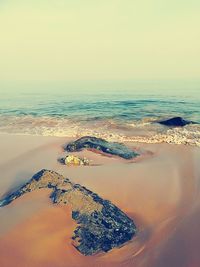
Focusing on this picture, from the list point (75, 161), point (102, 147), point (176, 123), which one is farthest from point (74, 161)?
point (176, 123)

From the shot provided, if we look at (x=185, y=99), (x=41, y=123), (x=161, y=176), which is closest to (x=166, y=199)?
(x=161, y=176)

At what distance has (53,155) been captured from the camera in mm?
9234

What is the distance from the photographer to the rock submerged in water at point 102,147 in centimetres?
908

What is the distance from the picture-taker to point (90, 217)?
17.3 feet

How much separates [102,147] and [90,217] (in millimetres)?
4292

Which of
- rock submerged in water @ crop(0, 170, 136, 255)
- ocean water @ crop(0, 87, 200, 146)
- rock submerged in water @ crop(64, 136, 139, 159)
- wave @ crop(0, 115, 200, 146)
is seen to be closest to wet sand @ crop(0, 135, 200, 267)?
rock submerged in water @ crop(0, 170, 136, 255)

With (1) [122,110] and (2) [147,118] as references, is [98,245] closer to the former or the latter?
(2) [147,118]

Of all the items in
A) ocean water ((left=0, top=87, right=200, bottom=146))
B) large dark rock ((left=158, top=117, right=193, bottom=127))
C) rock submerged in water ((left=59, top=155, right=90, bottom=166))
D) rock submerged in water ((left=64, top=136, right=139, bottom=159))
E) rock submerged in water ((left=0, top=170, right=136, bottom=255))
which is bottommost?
ocean water ((left=0, top=87, right=200, bottom=146))

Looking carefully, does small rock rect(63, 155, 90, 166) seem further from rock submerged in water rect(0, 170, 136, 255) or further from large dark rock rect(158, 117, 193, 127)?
large dark rock rect(158, 117, 193, 127)

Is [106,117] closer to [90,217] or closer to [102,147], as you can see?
[102,147]

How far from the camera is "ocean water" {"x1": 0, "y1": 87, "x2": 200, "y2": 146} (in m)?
12.5

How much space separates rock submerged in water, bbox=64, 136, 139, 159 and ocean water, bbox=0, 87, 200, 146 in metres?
1.88

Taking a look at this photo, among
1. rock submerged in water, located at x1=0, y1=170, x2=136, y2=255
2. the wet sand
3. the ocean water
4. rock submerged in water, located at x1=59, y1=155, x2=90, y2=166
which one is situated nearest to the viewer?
the wet sand

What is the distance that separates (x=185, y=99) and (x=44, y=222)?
60.4ft
